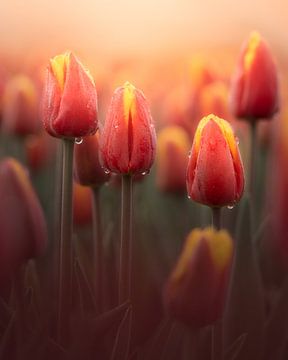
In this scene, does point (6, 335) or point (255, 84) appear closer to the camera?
point (6, 335)

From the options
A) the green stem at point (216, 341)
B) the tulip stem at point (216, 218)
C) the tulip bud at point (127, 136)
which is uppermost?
the tulip bud at point (127, 136)

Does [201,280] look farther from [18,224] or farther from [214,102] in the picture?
[214,102]

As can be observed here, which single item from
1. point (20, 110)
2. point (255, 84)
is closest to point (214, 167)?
point (255, 84)

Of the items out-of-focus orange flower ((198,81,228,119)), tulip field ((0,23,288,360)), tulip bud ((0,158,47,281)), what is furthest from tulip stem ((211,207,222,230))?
out-of-focus orange flower ((198,81,228,119))

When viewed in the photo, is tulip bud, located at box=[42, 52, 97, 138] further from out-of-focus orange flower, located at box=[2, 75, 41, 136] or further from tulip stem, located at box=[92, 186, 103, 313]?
out-of-focus orange flower, located at box=[2, 75, 41, 136]

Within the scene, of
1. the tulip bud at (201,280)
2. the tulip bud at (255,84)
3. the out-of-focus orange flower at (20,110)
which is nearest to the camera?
→ the tulip bud at (201,280)

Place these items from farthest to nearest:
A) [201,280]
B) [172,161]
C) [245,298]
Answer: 1. [172,161]
2. [245,298]
3. [201,280]

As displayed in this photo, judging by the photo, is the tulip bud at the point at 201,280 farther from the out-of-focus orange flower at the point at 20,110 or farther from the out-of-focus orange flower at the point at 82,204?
the out-of-focus orange flower at the point at 20,110

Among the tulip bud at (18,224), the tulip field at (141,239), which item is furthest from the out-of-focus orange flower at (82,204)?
the tulip bud at (18,224)

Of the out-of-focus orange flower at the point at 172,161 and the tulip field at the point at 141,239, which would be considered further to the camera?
the out-of-focus orange flower at the point at 172,161
